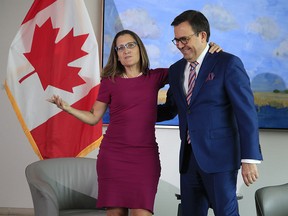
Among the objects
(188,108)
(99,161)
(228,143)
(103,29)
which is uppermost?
(103,29)

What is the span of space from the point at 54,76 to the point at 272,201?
6.16 feet

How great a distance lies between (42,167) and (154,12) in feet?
5.33

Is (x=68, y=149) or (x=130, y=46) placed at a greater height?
(x=130, y=46)

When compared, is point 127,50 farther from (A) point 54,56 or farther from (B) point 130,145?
(A) point 54,56

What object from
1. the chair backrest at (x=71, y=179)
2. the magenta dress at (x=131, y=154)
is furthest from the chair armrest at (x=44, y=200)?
the magenta dress at (x=131, y=154)

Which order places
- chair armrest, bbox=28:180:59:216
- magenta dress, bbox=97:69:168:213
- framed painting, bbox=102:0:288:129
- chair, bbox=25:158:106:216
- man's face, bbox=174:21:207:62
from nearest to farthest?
man's face, bbox=174:21:207:62 → magenta dress, bbox=97:69:168:213 → chair armrest, bbox=28:180:59:216 → chair, bbox=25:158:106:216 → framed painting, bbox=102:0:288:129

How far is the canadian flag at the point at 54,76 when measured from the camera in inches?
136

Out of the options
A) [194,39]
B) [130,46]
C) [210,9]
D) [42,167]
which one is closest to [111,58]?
[130,46]

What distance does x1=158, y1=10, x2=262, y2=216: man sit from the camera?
1.95 metres

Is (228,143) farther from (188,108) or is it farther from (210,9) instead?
(210,9)

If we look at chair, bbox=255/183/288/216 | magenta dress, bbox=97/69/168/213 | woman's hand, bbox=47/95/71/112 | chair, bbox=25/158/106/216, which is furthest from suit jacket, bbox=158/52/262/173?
chair, bbox=25/158/106/216

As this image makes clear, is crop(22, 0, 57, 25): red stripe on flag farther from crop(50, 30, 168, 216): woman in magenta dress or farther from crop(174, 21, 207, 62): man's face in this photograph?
crop(174, 21, 207, 62): man's face

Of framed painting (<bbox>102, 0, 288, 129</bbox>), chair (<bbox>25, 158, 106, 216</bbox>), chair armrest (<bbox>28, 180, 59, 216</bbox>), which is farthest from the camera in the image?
framed painting (<bbox>102, 0, 288, 129</bbox>)

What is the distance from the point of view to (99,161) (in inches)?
92.4
